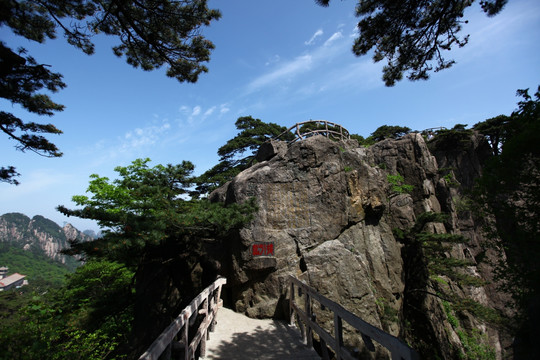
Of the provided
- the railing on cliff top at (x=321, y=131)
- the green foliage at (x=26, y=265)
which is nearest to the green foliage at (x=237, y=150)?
the railing on cliff top at (x=321, y=131)

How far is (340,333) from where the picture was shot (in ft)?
11.1

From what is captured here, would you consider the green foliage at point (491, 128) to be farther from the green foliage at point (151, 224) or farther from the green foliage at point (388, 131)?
the green foliage at point (151, 224)

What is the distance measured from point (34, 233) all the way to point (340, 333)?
8316 inches

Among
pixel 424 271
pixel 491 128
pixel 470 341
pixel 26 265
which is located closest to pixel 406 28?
pixel 424 271

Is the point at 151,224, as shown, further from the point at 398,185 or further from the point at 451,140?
the point at 451,140

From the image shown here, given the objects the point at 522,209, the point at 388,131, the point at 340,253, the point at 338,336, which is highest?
the point at 388,131

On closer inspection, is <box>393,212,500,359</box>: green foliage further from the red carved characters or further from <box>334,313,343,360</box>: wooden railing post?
<box>334,313,343,360</box>: wooden railing post

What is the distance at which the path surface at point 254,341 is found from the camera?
4383 millimetres

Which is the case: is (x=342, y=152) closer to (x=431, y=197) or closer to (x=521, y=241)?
(x=521, y=241)

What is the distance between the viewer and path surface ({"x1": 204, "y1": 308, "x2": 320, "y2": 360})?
438 centimetres

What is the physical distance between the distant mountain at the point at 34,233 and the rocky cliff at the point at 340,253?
165981mm

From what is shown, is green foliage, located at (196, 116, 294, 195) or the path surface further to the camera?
green foliage, located at (196, 116, 294, 195)

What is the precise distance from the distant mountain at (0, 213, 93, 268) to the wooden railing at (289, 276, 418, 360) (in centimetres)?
16865

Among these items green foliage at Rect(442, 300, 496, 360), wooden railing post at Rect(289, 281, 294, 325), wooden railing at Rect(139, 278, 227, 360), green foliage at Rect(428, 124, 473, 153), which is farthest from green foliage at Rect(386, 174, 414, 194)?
wooden railing at Rect(139, 278, 227, 360)
